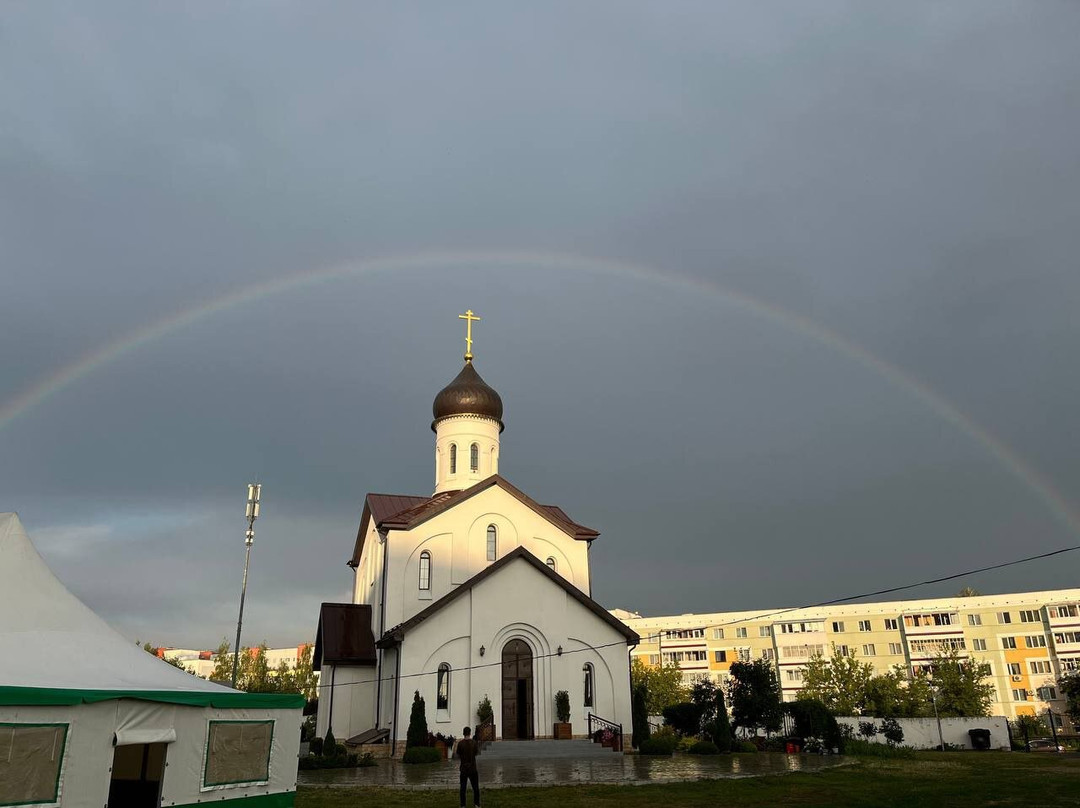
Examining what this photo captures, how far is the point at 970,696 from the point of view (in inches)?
1956

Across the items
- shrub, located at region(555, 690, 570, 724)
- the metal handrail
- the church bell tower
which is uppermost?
the church bell tower

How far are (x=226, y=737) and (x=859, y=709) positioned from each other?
162 ft

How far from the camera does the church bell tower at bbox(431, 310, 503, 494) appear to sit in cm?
3866

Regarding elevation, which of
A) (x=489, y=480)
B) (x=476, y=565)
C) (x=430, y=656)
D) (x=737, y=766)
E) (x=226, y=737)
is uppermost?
(x=489, y=480)

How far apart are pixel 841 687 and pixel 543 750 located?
34050 millimetres

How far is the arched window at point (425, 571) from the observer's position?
3250cm

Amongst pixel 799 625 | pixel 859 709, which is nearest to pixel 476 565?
pixel 859 709

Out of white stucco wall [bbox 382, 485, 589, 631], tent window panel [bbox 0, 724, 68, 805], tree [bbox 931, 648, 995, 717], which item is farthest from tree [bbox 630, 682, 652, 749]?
tree [bbox 931, 648, 995, 717]

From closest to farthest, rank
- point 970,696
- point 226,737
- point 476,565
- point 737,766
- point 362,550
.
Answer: point 226,737 → point 737,766 → point 476,565 → point 362,550 → point 970,696

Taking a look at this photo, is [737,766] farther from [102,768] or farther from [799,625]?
[799,625]

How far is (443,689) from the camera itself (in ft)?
91.5

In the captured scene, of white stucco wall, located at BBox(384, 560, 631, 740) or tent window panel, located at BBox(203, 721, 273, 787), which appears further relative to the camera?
white stucco wall, located at BBox(384, 560, 631, 740)

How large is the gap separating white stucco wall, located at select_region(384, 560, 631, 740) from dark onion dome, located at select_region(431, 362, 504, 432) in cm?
1102

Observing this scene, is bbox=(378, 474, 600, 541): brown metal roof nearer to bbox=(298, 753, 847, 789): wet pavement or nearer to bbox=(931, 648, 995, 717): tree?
bbox=(298, 753, 847, 789): wet pavement
